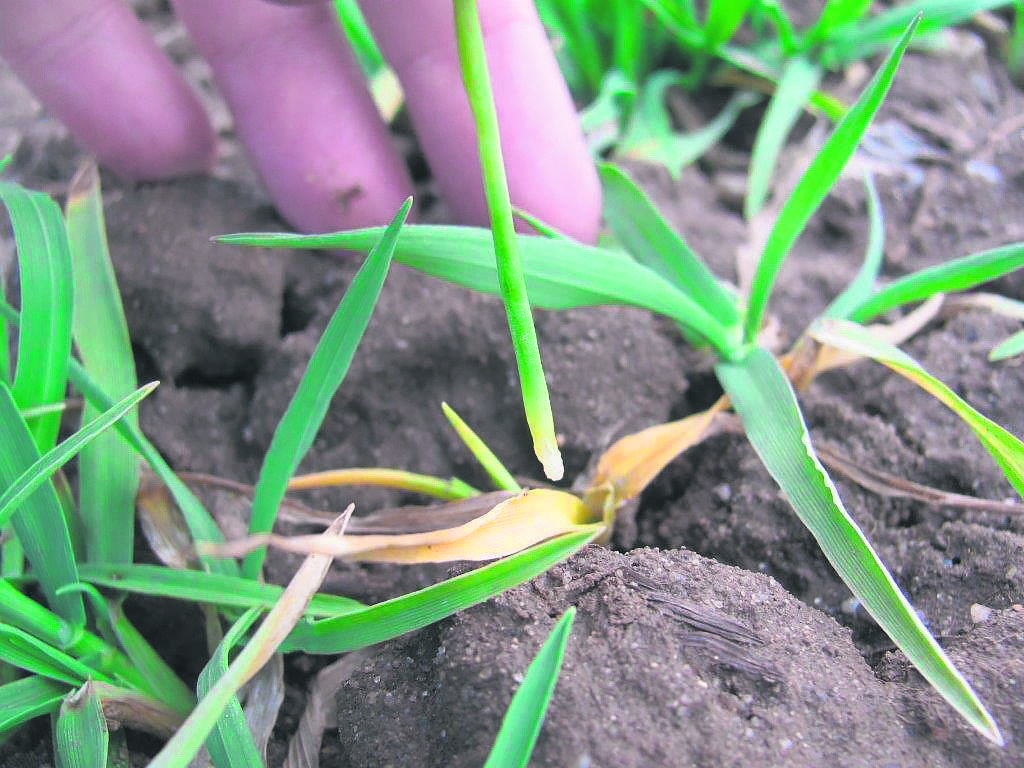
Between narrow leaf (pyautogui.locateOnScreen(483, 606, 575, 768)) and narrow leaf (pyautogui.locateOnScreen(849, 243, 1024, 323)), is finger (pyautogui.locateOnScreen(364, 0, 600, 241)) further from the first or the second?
narrow leaf (pyautogui.locateOnScreen(483, 606, 575, 768))

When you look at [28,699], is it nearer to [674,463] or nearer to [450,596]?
[450,596]

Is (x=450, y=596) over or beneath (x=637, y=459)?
over

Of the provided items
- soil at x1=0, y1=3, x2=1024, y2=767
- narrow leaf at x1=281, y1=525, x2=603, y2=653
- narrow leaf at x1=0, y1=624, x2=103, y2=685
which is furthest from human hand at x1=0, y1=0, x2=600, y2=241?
narrow leaf at x1=0, y1=624, x2=103, y2=685

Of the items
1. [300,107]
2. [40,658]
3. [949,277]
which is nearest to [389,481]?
[40,658]

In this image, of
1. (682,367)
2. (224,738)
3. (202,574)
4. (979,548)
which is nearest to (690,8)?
(682,367)

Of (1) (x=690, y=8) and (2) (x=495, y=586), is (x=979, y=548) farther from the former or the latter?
(1) (x=690, y=8)

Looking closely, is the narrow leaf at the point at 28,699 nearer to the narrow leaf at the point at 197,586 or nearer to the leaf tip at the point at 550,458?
the narrow leaf at the point at 197,586
